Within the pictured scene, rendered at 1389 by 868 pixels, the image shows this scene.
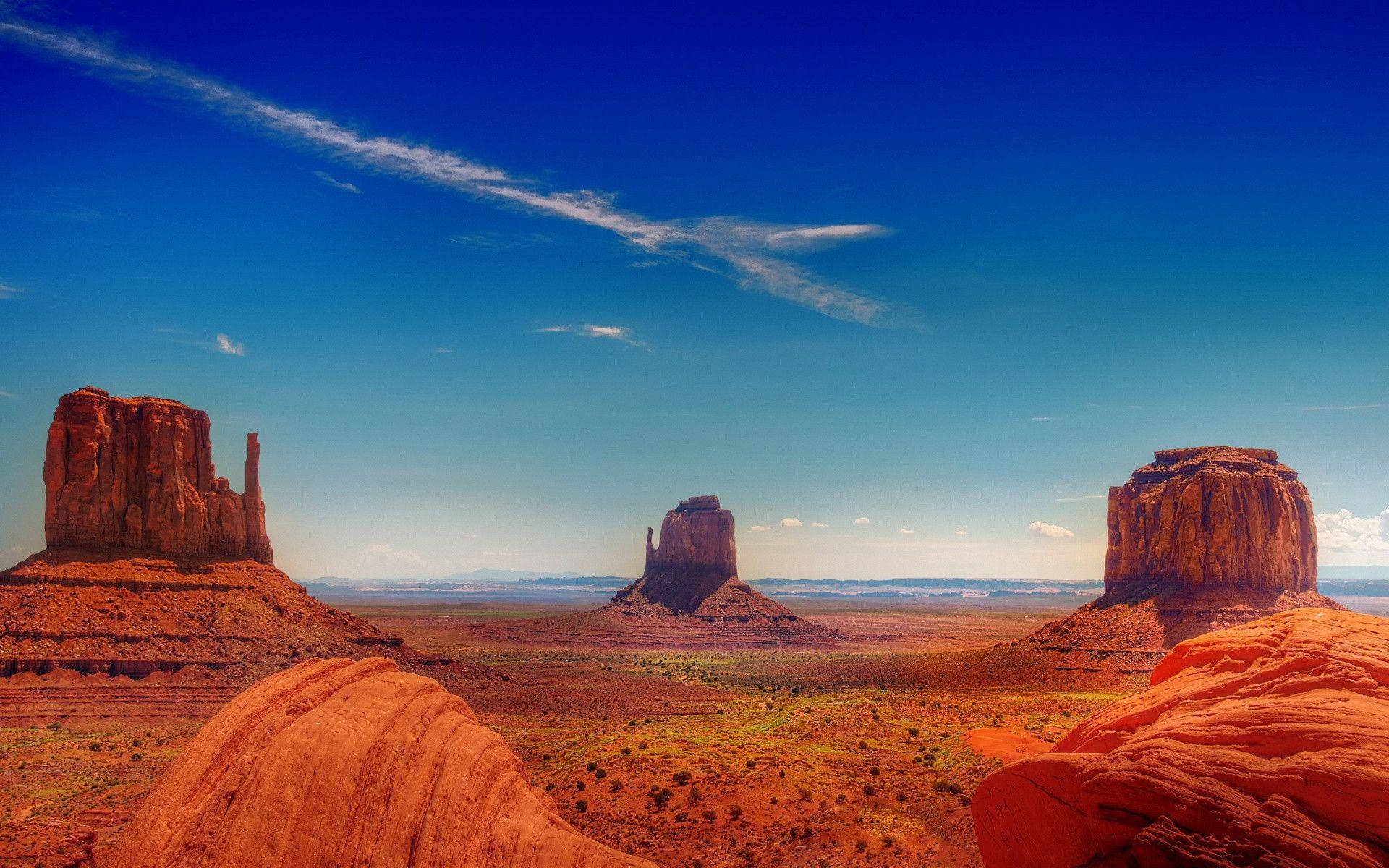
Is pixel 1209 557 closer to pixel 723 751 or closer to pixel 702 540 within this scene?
pixel 723 751

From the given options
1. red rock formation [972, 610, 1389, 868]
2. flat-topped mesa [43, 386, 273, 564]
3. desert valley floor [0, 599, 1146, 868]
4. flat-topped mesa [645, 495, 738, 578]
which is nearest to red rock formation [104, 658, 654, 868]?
red rock formation [972, 610, 1389, 868]

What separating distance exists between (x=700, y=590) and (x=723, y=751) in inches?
4304

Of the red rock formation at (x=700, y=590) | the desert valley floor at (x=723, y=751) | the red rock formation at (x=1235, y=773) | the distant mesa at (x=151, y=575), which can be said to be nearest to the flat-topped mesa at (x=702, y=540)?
the red rock formation at (x=700, y=590)

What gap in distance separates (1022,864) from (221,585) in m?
63.9

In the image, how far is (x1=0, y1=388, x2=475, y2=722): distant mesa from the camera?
54.7 meters

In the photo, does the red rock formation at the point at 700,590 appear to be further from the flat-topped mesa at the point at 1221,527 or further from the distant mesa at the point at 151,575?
the distant mesa at the point at 151,575

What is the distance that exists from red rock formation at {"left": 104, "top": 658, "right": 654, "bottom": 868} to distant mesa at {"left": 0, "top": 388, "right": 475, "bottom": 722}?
45.9 metres

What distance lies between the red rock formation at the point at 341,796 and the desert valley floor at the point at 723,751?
1376 centimetres

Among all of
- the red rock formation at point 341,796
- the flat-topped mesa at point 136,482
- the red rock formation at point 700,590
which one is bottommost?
Answer: the red rock formation at point 700,590

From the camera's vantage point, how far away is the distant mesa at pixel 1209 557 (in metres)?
70.7

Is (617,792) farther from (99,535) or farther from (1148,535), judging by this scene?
(1148,535)

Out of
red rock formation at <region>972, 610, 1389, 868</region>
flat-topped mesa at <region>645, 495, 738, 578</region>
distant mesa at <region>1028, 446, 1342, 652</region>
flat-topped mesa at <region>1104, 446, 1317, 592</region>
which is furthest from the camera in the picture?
flat-topped mesa at <region>645, 495, 738, 578</region>

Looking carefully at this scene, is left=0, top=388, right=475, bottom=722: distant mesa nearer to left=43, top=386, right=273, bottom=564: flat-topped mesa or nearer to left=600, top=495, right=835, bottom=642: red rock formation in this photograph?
left=43, top=386, right=273, bottom=564: flat-topped mesa

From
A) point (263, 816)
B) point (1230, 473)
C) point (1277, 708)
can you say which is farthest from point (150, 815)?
point (1230, 473)
